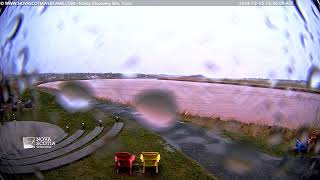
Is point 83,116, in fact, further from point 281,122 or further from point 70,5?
point 281,122

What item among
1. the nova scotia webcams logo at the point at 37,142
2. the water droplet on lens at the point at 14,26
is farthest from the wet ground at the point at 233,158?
the water droplet on lens at the point at 14,26

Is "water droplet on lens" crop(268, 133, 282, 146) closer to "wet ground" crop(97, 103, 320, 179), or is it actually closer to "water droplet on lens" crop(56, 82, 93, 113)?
"wet ground" crop(97, 103, 320, 179)

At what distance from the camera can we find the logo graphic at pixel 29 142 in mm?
1612

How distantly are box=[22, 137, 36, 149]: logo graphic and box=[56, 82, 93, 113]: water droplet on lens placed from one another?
273mm

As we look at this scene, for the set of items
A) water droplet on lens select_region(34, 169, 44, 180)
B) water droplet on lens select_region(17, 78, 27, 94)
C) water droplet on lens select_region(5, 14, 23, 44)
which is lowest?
water droplet on lens select_region(34, 169, 44, 180)

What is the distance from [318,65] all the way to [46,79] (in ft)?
5.48

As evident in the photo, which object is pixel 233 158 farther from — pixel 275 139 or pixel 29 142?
pixel 29 142

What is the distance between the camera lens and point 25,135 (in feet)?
5.29

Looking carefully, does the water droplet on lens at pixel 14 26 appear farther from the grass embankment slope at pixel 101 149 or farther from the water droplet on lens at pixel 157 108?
the water droplet on lens at pixel 157 108

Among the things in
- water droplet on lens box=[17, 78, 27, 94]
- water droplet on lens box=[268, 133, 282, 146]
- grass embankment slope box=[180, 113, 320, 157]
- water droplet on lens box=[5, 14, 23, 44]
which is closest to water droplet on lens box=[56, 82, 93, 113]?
water droplet on lens box=[17, 78, 27, 94]

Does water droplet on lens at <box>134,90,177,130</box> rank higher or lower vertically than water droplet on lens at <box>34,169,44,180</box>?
higher

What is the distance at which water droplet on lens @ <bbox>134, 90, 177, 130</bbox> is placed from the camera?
164 centimetres

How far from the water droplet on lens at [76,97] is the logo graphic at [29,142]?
273 millimetres

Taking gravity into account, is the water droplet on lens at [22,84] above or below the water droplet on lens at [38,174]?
above
